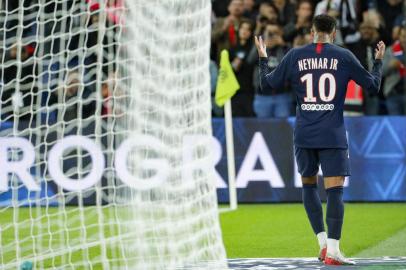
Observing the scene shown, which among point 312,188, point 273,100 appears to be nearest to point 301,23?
point 273,100

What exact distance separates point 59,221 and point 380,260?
452cm

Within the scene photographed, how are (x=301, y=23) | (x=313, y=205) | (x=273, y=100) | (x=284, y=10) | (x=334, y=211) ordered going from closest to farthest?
1. (x=334, y=211)
2. (x=313, y=205)
3. (x=301, y=23)
4. (x=273, y=100)
5. (x=284, y=10)

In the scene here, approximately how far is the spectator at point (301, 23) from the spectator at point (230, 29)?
73cm

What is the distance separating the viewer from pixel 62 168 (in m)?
13.7

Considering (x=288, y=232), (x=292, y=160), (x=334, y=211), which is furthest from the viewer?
(x=292, y=160)

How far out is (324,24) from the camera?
9.04 meters

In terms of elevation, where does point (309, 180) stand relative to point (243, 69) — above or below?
above

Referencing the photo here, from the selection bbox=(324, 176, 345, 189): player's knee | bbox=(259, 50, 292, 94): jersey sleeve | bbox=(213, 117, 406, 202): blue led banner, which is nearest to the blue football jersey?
bbox=(259, 50, 292, 94): jersey sleeve

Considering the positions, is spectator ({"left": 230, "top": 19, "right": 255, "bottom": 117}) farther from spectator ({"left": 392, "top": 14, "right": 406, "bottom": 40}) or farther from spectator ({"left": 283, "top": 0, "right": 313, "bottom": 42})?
spectator ({"left": 392, "top": 14, "right": 406, "bottom": 40})

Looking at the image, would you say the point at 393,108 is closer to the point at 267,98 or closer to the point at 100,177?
the point at 267,98

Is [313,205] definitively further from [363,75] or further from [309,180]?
[363,75]

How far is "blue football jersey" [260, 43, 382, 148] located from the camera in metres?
9.01

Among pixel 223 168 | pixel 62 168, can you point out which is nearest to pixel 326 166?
pixel 62 168

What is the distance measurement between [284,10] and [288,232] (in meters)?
5.54
